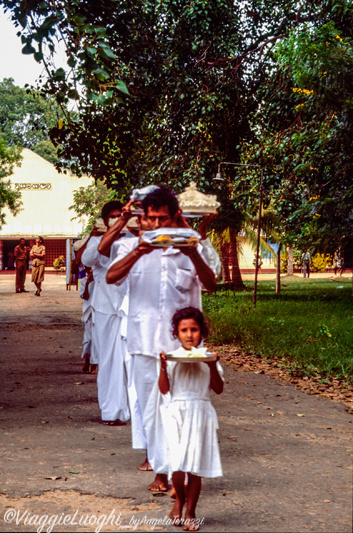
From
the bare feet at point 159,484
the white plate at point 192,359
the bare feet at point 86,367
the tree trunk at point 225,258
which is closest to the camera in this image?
the white plate at point 192,359

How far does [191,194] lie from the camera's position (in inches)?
192

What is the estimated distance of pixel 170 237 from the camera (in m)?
4.46

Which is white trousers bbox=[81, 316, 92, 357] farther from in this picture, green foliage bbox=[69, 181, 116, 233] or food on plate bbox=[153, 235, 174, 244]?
green foliage bbox=[69, 181, 116, 233]

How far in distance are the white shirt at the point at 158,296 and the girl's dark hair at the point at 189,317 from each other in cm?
23

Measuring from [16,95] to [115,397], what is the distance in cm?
7781

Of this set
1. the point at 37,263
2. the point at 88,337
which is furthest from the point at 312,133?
the point at 37,263

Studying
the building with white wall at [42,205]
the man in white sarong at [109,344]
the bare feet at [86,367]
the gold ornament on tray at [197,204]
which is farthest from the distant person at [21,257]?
the building with white wall at [42,205]

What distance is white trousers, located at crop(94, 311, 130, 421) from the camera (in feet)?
23.5

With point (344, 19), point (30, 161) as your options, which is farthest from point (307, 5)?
point (30, 161)

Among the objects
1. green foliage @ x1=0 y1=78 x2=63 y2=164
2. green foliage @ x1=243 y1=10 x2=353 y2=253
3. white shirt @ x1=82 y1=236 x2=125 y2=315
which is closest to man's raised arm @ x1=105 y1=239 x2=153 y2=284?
white shirt @ x1=82 y1=236 x2=125 y2=315

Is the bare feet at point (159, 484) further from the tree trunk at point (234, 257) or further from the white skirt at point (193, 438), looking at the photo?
the tree trunk at point (234, 257)

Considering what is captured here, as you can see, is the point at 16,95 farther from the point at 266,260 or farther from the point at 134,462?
the point at 134,462

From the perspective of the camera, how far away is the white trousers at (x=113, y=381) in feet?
23.5

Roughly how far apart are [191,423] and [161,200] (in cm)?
132
